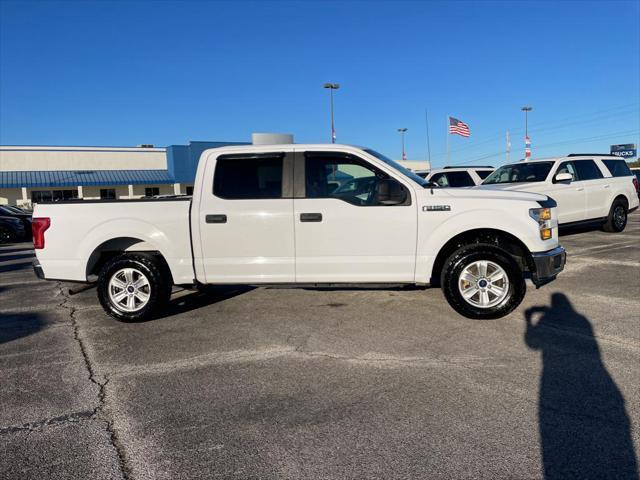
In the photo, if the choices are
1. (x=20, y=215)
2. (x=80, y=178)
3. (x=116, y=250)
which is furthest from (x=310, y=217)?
(x=80, y=178)

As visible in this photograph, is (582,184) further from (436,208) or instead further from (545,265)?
(436,208)

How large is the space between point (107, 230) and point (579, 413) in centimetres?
499

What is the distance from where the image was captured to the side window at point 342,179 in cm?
525

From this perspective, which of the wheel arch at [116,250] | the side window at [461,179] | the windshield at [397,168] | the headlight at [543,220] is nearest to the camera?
the headlight at [543,220]

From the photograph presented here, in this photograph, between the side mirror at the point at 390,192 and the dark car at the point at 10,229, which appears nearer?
the side mirror at the point at 390,192

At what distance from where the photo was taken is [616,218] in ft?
38.7

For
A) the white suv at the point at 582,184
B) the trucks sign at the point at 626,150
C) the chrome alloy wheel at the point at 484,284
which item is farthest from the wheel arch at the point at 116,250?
the trucks sign at the point at 626,150

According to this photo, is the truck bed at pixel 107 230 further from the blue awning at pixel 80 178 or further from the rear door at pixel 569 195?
the blue awning at pixel 80 178

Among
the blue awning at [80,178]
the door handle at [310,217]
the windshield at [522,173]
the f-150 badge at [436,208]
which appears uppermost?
the blue awning at [80,178]

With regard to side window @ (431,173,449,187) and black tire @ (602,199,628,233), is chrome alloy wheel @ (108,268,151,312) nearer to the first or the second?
side window @ (431,173,449,187)

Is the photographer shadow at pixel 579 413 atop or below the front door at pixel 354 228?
below

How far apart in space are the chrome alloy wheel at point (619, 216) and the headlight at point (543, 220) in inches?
316

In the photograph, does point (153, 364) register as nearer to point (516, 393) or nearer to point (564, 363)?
point (516, 393)

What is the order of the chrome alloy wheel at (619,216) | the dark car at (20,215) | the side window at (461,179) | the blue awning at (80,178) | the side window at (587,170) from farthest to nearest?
the blue awning at (80,178) → the dark car at (20,215) → the side window at (461,179) → the chrome alloy wheel at (619,216) → the side window at (587,170)
